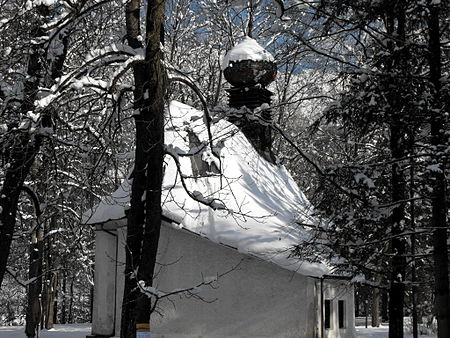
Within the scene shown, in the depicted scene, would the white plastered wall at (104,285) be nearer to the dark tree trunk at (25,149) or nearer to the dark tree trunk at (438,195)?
the dark tree trunk at (25,149)

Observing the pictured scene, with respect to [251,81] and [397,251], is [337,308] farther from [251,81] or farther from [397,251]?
[251,81]

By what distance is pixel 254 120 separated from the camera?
37.0ft

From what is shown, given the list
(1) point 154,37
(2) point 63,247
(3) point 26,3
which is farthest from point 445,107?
(2) point 63,247

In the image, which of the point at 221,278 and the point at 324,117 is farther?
the point at 221,278

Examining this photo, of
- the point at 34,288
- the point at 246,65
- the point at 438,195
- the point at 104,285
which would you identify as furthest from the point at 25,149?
the point at 246,65

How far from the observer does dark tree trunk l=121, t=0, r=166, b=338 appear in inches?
317

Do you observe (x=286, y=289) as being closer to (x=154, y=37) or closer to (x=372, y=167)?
(x=372, y=167)

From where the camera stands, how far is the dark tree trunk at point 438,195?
8.88 metres

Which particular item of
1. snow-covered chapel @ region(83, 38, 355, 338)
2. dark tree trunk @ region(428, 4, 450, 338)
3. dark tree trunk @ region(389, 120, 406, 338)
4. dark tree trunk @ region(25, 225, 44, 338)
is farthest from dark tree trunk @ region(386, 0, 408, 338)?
dark tree trunk @ region(25, 225, 44, 338)

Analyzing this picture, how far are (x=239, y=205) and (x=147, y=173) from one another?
25.3 ft

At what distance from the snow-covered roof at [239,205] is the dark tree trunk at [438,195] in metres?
3.48

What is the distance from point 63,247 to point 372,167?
20.7 m

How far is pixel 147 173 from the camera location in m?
8.30

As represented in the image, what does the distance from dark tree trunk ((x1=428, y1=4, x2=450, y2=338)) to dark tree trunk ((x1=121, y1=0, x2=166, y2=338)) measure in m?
3.61
